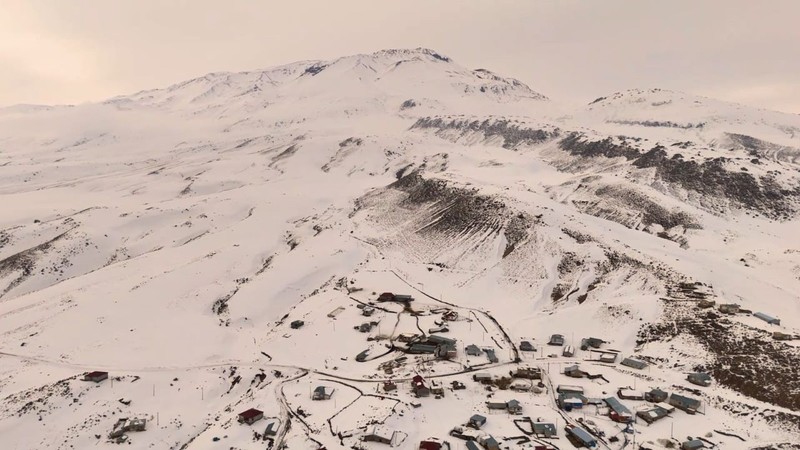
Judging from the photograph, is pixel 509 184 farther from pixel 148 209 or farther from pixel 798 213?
pixel 148 209

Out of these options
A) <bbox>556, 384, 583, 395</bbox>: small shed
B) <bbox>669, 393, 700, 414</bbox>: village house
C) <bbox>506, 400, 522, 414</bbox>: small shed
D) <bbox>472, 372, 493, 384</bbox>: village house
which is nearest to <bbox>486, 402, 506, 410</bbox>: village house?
<bbox>506, 400, 522, 414</bbox>: small shed

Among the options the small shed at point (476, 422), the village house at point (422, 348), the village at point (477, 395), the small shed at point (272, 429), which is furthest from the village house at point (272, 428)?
the village house at point (422, 348)

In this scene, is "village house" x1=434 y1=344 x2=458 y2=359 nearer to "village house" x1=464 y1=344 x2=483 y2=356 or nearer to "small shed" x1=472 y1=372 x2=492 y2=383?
"village house" x1=464 y1=344 x2=483 y2=356

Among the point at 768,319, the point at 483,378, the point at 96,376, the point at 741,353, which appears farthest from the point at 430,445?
the point at 768,319

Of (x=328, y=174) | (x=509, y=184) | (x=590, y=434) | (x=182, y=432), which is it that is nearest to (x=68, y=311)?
(x=182, y=432)

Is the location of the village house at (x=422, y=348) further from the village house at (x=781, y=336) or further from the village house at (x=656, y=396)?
the village house at (x=781, y=336)

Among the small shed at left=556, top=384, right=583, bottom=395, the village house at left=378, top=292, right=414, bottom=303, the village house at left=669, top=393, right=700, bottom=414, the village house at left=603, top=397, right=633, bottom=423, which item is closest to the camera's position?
the village house at left=603, top=397, right=633, bottom=423

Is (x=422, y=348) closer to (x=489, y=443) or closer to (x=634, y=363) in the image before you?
(x=489, y=443)
